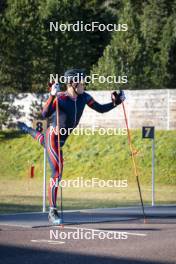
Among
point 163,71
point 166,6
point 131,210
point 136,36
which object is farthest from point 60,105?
point 166,6

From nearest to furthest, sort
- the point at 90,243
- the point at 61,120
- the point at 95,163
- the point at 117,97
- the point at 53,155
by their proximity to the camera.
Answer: the point at 90,243 < the point at 61,120 < the point at 53,155 < the point at 117,97 < the point at 95,163

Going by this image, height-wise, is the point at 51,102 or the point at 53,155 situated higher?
the point at 51,102

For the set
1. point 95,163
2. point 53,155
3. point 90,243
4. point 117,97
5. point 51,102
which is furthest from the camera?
point 95,163

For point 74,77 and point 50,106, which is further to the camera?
point 74,77

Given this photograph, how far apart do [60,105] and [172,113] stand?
2814 cm

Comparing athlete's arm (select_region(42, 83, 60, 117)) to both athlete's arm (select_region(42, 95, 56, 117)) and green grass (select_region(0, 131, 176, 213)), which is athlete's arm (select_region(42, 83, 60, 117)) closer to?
athlete's arm (select_region(42, 95, 56, 117))

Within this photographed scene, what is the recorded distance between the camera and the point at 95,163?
3972cm

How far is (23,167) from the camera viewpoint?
41.8m

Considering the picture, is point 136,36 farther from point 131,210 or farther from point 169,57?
point 131,210

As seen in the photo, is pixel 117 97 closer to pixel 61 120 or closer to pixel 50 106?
pixel 61 120

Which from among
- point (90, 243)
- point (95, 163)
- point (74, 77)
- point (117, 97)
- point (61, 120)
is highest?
point (74, 77)

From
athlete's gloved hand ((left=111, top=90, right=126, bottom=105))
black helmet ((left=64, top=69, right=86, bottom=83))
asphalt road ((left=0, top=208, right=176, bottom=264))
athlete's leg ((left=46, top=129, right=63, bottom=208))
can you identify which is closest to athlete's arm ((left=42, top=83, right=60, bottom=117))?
black helmet ((left=64, top=69, right=86, bottom=83))

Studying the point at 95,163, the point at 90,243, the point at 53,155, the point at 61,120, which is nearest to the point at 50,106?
the point at 61,120

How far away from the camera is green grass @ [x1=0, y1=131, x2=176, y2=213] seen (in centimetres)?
3119
